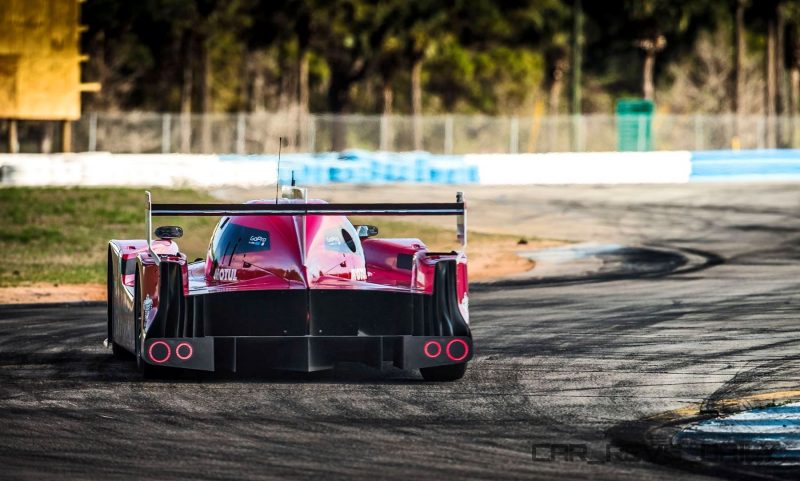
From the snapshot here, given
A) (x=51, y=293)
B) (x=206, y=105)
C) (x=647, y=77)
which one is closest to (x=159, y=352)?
(x=51, y=293)

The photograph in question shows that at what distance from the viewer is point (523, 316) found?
Result: 15.2 meters

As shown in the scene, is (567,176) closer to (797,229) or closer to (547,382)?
(797,229)

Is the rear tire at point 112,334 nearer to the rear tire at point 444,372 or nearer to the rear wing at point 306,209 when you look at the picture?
the rear wing at point 306,209

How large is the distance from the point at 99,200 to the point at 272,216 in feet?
77.2

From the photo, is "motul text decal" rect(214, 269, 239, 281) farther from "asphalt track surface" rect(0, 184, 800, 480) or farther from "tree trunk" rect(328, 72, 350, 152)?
"tree trunk" rect(328, 72, 350, 152)

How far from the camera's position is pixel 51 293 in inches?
741

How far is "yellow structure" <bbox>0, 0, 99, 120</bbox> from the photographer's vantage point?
36.6 meters

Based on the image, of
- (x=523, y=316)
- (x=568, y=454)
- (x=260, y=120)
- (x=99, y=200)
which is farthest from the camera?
(x=260, y=120)

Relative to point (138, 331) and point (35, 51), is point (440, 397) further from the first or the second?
point (35, 51)

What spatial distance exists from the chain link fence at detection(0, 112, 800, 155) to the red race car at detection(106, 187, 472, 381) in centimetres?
3529

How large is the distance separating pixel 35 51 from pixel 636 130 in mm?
22193

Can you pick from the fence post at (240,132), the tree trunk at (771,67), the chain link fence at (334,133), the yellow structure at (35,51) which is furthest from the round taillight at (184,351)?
the tree trunk at (771,67)

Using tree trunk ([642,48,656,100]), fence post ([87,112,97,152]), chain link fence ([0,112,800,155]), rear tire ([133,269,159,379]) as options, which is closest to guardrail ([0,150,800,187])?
chain link fence ([0,112,800,155])

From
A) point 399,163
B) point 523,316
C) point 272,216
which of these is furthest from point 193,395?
point 399,163
